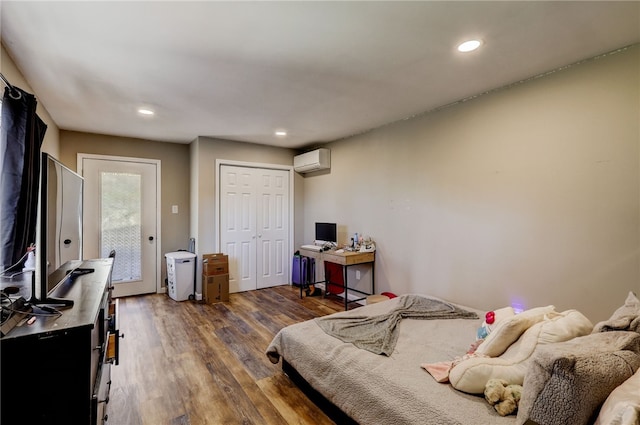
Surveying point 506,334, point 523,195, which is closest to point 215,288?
point 506,334

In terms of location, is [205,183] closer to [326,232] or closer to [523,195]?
[326,232]

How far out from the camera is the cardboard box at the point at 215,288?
4.29 meters

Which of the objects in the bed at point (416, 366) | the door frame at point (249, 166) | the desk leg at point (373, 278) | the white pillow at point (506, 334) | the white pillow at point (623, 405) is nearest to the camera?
the white pillow at point (623, 405)

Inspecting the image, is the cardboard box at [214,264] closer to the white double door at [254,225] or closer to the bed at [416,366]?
the white double door at [254,225]

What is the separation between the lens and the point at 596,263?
2227 mm

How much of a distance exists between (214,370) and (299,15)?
2.70 metres

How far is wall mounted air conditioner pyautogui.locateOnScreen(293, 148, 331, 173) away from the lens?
477 cm

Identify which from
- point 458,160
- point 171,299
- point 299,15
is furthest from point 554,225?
point 171,299

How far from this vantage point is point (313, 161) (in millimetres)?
4855

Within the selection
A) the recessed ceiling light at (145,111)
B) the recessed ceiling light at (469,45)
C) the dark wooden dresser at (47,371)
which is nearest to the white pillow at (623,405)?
the dark wooden dresser at (47,371)

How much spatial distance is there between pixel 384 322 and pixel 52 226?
7.49 ft

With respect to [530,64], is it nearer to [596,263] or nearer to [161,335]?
[596,263]

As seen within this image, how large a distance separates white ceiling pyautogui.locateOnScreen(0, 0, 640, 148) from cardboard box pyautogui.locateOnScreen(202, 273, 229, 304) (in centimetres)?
234

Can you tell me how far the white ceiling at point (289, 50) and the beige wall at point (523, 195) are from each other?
10.9 inches
